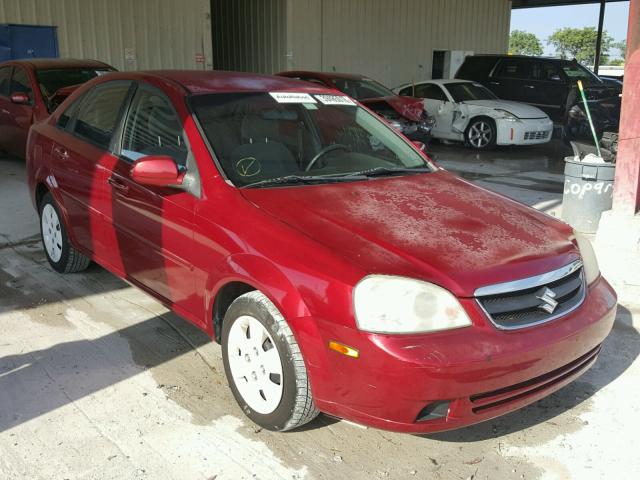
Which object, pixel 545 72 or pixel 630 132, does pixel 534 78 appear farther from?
pixel 630 132

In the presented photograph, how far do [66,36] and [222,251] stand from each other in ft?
37.5

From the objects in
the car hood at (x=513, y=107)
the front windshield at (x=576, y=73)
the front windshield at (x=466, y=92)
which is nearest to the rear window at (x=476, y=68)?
the front windshield at (x=576, y=73)

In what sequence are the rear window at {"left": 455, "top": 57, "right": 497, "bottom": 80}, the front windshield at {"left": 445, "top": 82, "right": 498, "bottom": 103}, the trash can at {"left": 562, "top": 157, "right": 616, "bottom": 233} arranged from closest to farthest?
the trash can at {"left": 562, "top": 157, "right": 616, "bottom": 233}
the front windshield at {"left": 445, "top": 82, "right": 498, "bottom": 103}
the rear window at {"left": 455, "top": 57, "right": 497, "bottom": 80}

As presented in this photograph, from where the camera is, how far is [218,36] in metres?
17.3

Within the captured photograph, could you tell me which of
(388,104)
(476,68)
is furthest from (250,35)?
(388,104)

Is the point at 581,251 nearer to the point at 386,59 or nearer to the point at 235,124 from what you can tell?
the point at 235,124

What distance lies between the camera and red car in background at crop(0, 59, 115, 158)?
859cm

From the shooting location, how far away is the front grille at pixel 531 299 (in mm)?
2557

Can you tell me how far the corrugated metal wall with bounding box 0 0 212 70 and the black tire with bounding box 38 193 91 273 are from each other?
8.91 metres

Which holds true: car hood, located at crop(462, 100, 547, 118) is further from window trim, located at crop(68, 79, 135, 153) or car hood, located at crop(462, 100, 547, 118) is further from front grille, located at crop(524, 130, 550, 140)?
window trim, located at crop(68, 79, 135, 153)

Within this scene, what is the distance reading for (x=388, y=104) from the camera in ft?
37.5

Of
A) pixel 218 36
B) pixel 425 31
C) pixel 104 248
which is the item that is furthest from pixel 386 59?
pixel 104 248

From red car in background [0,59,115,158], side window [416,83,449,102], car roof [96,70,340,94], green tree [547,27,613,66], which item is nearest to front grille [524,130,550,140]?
side window [416,83,449,102]

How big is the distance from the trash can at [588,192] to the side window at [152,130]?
14.6ft
